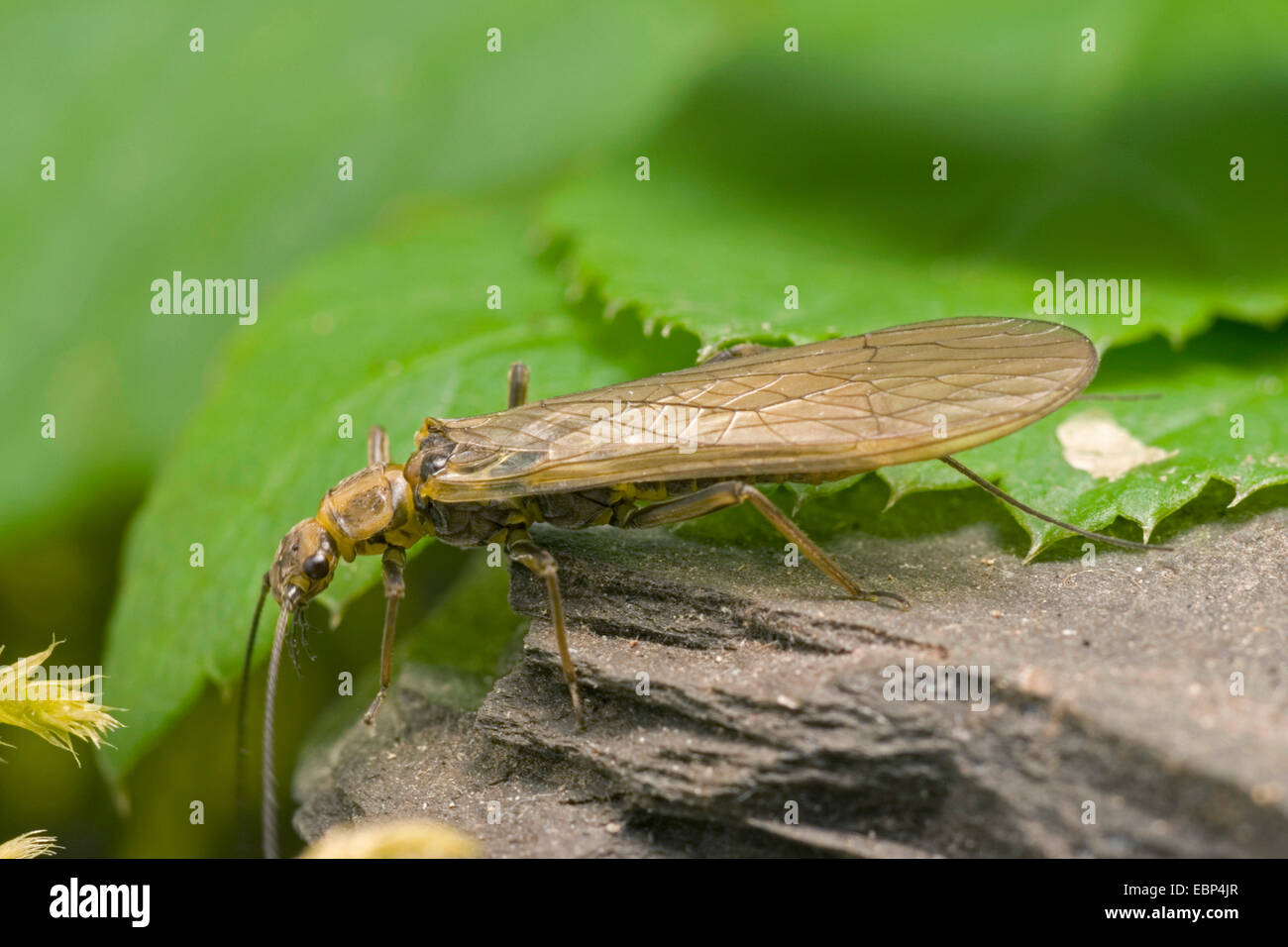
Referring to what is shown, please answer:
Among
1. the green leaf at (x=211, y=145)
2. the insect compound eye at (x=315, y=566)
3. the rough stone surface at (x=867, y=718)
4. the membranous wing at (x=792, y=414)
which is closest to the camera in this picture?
the rough stone surface at (x=867, y=718)

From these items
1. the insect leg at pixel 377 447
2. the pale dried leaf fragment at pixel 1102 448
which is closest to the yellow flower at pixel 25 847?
the insect leg at pixel 377 447

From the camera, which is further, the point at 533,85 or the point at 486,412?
the point at 533,85

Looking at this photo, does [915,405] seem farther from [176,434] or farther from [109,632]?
[176,434]

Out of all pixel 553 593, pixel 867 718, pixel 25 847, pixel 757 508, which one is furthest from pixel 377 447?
pixel 867 718

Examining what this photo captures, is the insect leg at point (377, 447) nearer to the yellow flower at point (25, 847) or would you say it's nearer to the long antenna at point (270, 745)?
the long antenna at point (270, 745)

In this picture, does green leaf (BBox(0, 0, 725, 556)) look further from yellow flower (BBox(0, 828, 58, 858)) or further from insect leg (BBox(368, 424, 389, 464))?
yellow flower (BBox(0, 828, 58, 858))

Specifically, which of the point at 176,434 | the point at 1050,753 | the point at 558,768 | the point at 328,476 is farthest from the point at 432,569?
the point at 1050,753

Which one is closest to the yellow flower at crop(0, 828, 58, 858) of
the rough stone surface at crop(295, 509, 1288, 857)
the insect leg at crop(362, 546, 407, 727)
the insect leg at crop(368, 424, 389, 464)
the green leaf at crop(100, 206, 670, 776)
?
the rough stone surface at crop(295, 509, 1288, 857)
